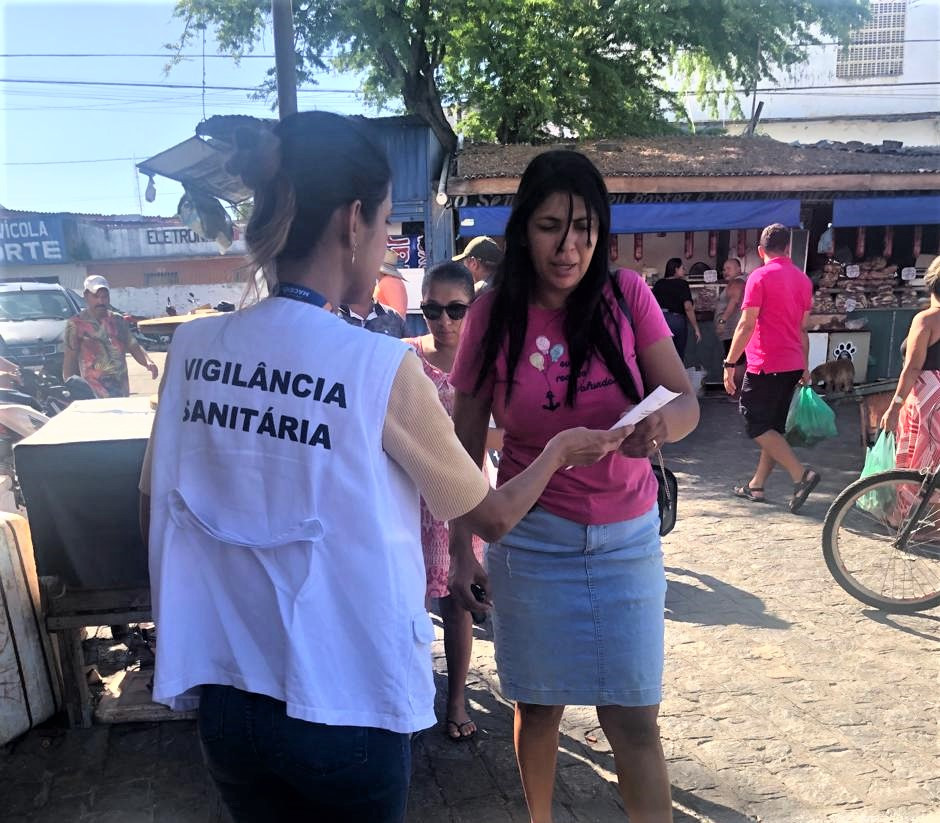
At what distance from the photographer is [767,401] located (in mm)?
6016

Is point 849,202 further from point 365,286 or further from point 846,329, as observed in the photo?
point 365,286

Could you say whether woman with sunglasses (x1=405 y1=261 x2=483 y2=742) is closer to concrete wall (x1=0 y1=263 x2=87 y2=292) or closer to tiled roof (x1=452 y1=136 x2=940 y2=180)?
tiled roof (x1=452 y1=136 x2=940 y2=180)

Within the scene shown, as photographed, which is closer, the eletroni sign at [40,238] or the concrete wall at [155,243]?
the eletroni sign at [40,238]

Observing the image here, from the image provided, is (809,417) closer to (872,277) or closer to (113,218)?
(872,277)

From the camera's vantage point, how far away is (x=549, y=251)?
6.72 feet

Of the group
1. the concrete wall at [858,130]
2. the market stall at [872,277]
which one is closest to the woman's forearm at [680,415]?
the market stall at [872,277]

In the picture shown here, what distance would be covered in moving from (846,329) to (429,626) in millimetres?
11965

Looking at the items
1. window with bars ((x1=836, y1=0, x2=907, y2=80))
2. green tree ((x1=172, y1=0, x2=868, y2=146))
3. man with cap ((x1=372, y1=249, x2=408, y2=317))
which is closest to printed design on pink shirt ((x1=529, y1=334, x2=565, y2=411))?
man with cap ((x1=372, y1=249, x2=408, y2=317))

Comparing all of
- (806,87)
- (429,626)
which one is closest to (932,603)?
(429,626)

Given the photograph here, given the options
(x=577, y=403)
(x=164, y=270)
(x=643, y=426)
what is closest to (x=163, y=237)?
(x=164, y=270)

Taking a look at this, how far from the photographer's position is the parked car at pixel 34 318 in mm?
14062

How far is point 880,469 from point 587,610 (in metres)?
3.83

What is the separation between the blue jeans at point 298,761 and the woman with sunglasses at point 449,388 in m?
1.68

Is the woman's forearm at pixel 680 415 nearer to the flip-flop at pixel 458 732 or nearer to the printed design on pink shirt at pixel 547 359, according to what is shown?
the printed design on pink shirt at pixel 547 359
